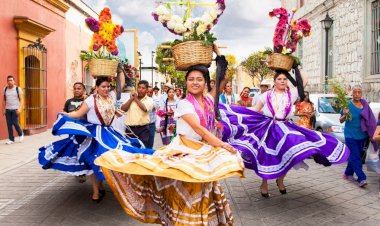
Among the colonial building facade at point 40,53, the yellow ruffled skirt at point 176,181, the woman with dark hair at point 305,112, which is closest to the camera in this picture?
the yellow ruffled skirt at point 176,181

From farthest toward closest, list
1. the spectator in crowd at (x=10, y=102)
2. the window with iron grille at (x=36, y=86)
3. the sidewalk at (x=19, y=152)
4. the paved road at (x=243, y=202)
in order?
the window with iron grille at (x=36, y=86) < the spectator in crowd at (x=10, y=102) < the sidewalk at (x=19, y=152) < the paved road at (x=243, y=202)

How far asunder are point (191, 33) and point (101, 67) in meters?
2.13

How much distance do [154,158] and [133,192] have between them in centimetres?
48

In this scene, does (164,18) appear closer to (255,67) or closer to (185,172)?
(185,172)

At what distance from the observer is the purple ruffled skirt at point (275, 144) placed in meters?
5.67

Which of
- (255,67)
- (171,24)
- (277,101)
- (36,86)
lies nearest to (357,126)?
(277,101)

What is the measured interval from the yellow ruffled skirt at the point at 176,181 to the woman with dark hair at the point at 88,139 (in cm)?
172

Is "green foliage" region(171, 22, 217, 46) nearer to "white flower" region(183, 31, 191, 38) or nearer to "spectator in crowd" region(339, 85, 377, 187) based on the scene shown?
"white flower" region(183, 31, 191, 38)

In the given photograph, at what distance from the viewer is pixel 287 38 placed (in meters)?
6.41

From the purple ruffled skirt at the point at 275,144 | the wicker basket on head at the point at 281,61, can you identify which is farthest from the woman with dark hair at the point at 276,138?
the wicker basket on head at the point at 281,61

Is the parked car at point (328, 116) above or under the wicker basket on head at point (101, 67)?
under

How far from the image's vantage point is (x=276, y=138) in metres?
5.90

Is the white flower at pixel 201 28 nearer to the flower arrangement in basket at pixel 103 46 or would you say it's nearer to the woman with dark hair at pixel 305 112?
the flower arrangement in basket at pixel 103 46

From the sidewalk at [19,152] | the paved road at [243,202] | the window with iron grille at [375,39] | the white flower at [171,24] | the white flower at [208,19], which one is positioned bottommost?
the paved road at [243,202]
